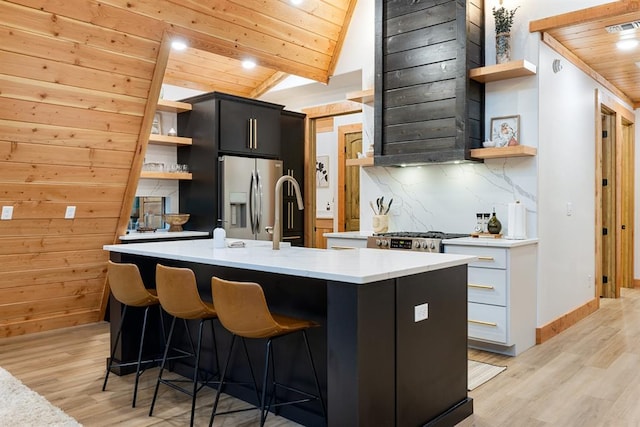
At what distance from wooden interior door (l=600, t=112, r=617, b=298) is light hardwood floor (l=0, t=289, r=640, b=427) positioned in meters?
1.62

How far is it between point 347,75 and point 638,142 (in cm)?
414

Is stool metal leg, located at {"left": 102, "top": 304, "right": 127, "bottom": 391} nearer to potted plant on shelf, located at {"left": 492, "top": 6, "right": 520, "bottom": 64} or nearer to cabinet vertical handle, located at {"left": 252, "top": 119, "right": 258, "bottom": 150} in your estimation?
cabinet vertical handle, located at {"left": 252, "top": 119, "right": 258, "bottom": 150}

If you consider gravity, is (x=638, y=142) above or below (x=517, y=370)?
above

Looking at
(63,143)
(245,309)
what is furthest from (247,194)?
(245,309)

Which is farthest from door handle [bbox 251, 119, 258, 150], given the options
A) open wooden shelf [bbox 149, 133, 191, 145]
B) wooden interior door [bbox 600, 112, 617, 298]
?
wooden interior door [bbox 600, 112, 617, 298]

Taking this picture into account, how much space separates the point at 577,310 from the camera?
505cm

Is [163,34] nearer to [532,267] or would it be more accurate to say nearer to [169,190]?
[169,190]

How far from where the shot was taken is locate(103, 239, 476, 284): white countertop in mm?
2217

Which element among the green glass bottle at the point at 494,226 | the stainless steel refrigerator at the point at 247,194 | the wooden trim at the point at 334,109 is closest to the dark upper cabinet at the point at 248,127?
the stainless steel refrigerator at the point at 247,194

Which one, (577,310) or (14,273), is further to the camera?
(577,310)

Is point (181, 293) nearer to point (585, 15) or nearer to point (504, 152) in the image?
point (504, 152)

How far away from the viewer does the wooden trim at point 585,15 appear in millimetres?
3744

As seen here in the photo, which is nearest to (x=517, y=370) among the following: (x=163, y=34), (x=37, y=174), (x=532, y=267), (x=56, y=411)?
(x=532, y=267)

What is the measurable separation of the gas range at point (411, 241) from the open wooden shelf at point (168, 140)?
255cm
